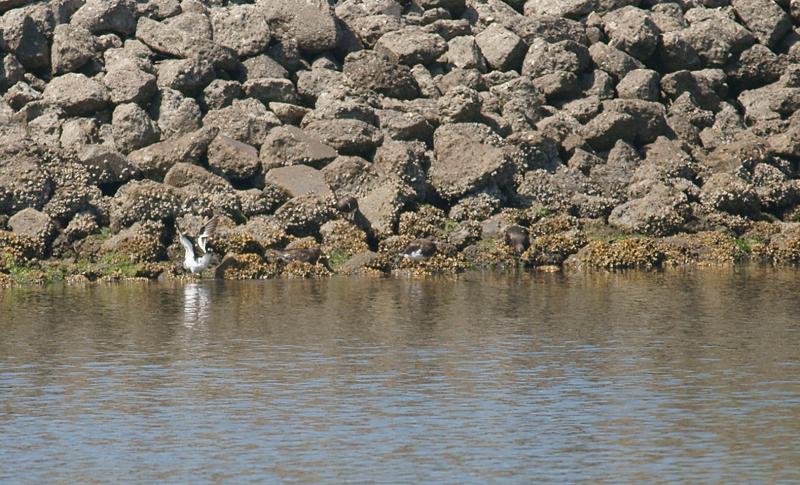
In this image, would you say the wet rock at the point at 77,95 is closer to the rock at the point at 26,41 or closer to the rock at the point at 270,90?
the rock at the point at 26,41

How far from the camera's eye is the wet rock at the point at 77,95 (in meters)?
48.9

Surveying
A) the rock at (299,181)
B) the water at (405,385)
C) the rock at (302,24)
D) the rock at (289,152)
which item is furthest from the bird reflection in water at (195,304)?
the rock at (302,24)

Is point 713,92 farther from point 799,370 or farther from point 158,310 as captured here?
point 799,370

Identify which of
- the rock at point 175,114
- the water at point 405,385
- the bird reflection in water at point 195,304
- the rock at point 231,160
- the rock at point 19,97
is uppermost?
the rock at point 19,97

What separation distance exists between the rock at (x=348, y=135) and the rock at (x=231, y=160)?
2593 millimetres

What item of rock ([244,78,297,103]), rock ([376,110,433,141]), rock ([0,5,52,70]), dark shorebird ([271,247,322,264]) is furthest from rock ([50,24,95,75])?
dark shorebird ([271,247,322,264])

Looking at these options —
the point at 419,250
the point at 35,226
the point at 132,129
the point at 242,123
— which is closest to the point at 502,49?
the point at 242,123

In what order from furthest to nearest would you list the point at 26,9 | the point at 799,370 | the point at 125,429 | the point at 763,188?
the point at 26,9 < the point at 763,188 < the point at 799,370 < the point at 125,429

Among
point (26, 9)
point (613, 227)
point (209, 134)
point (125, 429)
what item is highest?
point (26, 9)

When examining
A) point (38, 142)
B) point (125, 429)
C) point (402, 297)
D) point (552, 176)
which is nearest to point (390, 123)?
point (552, 176)

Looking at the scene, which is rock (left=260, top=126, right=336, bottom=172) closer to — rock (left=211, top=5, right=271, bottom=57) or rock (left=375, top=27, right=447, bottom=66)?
rock (left=211, top=5, right=271, bottom=57)

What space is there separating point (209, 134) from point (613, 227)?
12.8 meters

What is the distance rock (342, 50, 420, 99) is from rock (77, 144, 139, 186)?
9.59 meters

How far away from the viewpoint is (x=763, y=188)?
48281 mm
